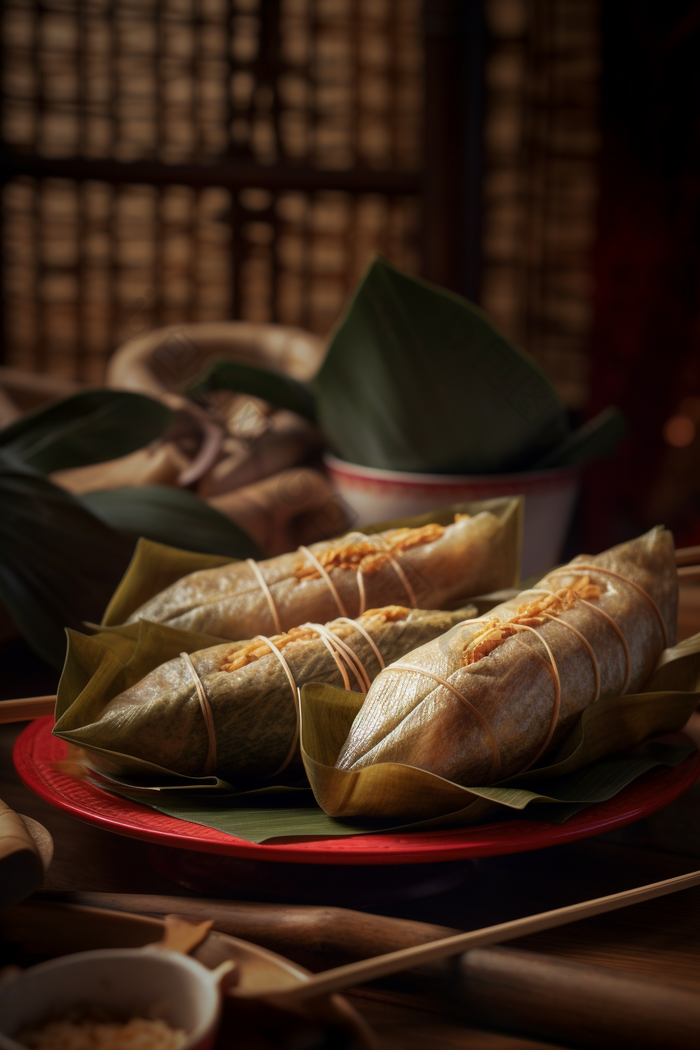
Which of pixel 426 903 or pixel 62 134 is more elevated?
pixel 62 134

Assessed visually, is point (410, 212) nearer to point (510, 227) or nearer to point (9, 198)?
point (510, 227)

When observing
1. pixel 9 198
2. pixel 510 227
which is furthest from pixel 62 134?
pixel 510 227

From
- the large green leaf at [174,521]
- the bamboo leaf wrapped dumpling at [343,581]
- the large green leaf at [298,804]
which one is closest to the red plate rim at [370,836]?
the large green leaf at [298,804]

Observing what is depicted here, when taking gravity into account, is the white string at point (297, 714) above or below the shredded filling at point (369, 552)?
below

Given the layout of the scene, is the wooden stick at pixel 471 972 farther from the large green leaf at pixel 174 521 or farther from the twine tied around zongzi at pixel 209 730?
the large green leaf at pixel 174 521

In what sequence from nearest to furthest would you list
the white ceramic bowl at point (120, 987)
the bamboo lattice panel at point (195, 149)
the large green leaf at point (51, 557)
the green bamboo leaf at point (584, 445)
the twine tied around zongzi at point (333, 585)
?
the white ceramic bowl at point (120, 987)
the twine tied around zongzi at point (333, 585)
the large green leaf at point (51, 557)
the green bamboo leaf at point (584, 445)
the bamboo lattice panel at point (195, 149)

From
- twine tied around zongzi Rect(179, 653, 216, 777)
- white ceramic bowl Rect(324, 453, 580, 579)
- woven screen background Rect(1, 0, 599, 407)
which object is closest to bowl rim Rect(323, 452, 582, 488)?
white ceramic bowl Rect(324, 453, 580, 579)

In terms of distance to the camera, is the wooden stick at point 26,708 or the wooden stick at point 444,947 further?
the wooden stick at point 26,708
